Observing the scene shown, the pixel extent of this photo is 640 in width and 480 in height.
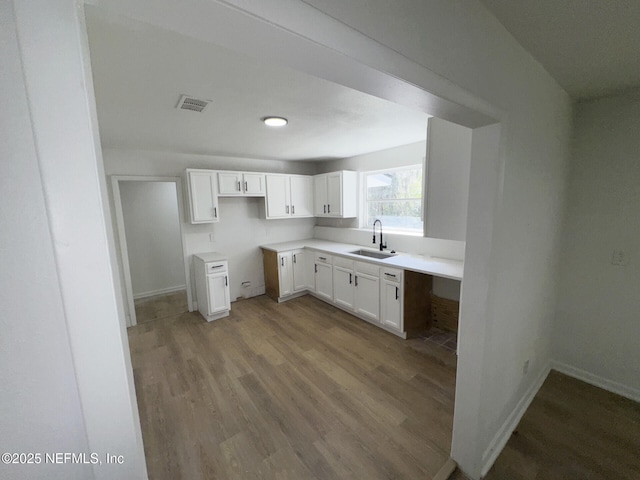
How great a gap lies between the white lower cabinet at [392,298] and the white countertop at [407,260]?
13 centimetres

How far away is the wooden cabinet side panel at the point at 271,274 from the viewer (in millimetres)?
4200

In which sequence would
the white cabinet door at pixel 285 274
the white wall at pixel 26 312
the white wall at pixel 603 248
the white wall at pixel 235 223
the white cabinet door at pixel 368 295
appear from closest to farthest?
the white wall at pixel 26 312, the white wall at pixel 603 248, the white cabinet door at pixel 368 295, the white wall at pixel 235 223, the white cabinet door at pixel 285 274

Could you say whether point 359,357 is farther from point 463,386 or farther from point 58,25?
point 58,25

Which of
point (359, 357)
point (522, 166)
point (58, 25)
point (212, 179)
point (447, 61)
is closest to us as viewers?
point (58, 25)

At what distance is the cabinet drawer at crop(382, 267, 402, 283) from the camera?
9.72 feet

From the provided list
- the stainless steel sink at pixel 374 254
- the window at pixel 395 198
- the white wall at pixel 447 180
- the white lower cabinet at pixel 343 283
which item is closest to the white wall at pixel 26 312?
the white wall at pixel 447 180

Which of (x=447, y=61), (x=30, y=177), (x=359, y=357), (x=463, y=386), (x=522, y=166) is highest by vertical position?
(x=447, y=61)

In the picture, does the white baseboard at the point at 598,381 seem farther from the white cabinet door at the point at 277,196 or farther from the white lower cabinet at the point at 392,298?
the white cabinet door at the point at 277,196

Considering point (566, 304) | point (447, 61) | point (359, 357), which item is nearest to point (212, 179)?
point (359, 357)

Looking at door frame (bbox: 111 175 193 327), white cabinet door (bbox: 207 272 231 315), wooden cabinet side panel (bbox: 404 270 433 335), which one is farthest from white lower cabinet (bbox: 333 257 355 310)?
door frame (bbox: 111 175 193 327)

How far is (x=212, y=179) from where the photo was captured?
3.66 metres

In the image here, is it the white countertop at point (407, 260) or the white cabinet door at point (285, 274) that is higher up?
the white countertop at point (407, 260)

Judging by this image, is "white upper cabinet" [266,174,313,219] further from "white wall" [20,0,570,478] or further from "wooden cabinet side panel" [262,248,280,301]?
"white wall" [20,0,570,478]

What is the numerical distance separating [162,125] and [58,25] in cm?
240
